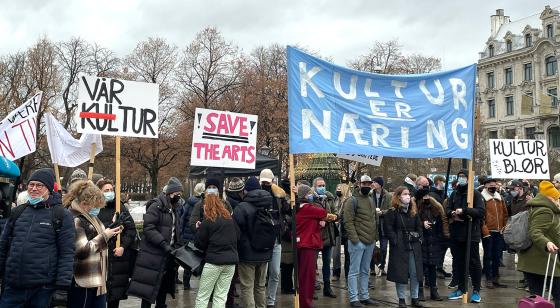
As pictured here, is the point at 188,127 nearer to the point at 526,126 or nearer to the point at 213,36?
the point at 213,36

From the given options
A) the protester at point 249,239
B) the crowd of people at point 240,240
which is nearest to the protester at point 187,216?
the crowd of people at point 240,240

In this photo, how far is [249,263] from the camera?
7539 mm

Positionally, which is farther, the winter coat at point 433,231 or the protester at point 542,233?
the winter coat at point 433,231

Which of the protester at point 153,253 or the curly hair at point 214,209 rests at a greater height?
the curly hair at point 214,209

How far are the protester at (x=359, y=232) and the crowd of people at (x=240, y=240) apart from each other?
0.7 inches

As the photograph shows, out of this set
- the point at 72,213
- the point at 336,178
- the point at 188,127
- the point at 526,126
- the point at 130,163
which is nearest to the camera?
the point at 72,213

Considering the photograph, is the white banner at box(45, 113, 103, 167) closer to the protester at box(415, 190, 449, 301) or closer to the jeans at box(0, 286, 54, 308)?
the jeans at box(0, 286, 54, 308)

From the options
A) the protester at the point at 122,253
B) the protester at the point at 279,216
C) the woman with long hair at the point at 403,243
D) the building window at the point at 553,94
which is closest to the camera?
the protester at the point at 122,253

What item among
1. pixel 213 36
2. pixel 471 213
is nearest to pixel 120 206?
pixel 471 213

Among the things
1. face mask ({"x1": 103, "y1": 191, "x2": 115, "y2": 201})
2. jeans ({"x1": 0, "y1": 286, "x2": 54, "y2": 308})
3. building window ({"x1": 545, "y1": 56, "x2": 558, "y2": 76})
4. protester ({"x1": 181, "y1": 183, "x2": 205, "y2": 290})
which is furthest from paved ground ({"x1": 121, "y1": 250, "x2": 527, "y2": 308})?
building window ({"x1": 545, "y1": 56, "x2": 558, "y2": 76})

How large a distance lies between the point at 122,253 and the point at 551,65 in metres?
66.9

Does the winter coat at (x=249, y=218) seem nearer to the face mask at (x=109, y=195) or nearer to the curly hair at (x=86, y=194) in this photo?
the face mask at (x=109, y=195)

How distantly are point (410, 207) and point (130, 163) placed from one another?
36246 millimetres

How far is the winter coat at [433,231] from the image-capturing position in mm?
9570
